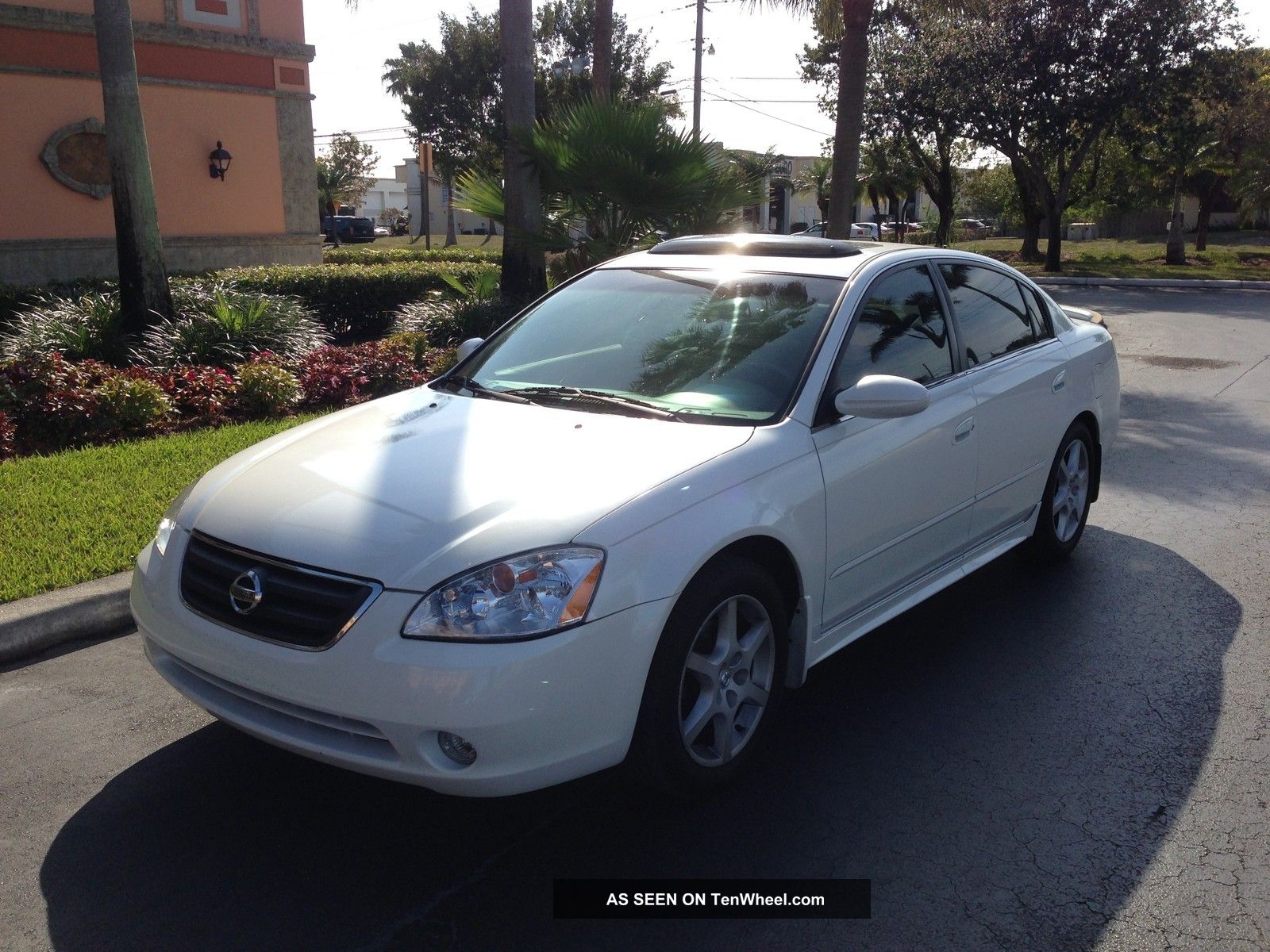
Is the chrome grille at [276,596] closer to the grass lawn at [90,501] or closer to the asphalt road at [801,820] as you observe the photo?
the asphalt road at [801,820]

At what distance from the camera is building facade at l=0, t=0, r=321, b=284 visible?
58.8ft

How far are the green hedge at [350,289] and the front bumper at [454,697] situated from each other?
11.5 m

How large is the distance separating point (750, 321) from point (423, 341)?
23.8 ft

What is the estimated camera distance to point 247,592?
3.18m

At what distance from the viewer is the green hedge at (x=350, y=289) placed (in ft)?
46.5

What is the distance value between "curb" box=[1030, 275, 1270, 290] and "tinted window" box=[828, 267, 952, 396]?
22173 millimetres

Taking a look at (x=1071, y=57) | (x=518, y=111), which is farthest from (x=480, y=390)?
(x=1071, y=57)

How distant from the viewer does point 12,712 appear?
4.18m

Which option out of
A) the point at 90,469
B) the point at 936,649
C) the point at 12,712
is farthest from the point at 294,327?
the point at 936,649

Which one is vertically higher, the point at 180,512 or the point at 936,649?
the point at 180,512

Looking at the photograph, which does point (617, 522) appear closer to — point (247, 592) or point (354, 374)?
point (247, 592)

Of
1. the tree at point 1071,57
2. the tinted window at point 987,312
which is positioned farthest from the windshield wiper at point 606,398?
the tree at point 1071,57

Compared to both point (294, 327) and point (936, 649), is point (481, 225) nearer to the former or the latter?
point (294, 327)

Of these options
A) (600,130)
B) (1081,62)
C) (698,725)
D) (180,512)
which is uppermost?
(1081,62)
